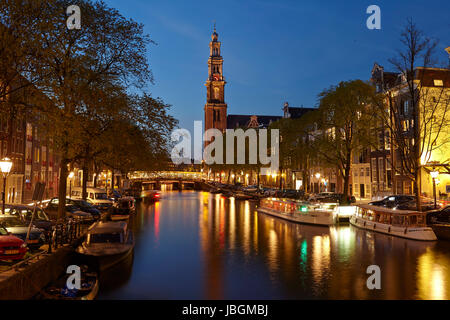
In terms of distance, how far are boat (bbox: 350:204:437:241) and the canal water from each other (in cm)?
76

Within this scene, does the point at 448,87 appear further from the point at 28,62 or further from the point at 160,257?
the point at 28,62

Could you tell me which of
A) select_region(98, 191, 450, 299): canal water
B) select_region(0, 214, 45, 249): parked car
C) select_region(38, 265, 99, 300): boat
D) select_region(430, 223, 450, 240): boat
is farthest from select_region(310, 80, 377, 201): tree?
select_region(38, 265, 99, 300): boat

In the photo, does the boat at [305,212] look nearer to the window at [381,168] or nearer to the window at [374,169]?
the window at [381,168]

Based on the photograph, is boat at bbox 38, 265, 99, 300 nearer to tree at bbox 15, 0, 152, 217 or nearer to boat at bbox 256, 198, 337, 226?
tree at bbox 15, 0, 152, 217

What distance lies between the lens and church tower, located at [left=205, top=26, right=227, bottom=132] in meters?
187

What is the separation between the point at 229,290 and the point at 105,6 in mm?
19155

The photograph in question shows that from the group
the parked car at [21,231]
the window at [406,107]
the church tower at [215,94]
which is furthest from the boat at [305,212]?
the church tower at [215,94]

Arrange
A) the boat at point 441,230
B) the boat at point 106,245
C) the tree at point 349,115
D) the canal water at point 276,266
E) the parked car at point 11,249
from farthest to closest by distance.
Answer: the tree at point 349,115 < the boat at point 441,230 < the boat at point 106,245 < the canal water at point 276,266 < the parked car at point 11,249

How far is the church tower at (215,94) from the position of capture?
7347 inches

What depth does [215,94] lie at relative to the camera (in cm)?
18875

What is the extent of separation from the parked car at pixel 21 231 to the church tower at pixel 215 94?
547ft

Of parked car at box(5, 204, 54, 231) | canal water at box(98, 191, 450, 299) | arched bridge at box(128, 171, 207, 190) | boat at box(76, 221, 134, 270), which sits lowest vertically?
canal water at box(98, 191, 450, 299)
